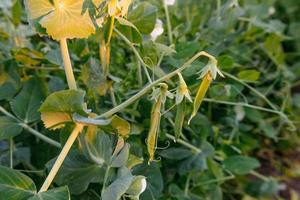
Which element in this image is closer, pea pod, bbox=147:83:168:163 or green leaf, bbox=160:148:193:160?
pea pod, bbox=147:83:168:163

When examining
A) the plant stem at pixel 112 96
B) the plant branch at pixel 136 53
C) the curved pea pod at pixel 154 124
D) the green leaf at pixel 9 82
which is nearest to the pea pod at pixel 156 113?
the curved pea pod at pixel 154 124

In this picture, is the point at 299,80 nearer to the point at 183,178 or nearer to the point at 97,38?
the point at 183,178

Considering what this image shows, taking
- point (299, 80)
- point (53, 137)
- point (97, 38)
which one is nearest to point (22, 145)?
point (53, 137)

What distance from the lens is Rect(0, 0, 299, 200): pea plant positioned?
2.37 feet

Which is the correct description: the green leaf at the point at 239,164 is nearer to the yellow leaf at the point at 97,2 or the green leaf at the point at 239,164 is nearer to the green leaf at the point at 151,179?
the green leaf at the point at 151,179

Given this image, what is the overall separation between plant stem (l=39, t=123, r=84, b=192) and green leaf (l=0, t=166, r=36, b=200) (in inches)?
0.9

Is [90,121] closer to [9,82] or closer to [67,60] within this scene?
[67,60]

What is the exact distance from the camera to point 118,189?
26.7 inches

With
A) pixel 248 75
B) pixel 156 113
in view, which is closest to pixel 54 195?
pixel 156 113

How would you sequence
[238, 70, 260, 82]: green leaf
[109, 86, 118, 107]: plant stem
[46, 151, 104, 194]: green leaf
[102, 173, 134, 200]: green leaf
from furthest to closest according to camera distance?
[238, 70, 260, 82]: green leaf
[109, 86, 118, 107]: plant stem
[46, 151, 104, 194]: green leaf
[102, 173, 134, 200]: green leaf

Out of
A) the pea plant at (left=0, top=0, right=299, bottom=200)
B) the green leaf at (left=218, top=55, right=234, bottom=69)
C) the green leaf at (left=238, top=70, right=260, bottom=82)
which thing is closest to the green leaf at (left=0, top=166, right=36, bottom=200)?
the pea plant at (left=0, top=0, right=299, bottom=200)

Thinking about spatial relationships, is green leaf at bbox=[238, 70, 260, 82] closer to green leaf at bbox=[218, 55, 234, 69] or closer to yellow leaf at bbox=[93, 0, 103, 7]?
green leaf at bbox=[218, 55, 234, 69]

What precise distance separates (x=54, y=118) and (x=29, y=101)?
16 centimetres

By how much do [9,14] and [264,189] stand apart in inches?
25.6
